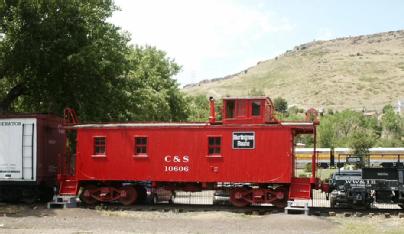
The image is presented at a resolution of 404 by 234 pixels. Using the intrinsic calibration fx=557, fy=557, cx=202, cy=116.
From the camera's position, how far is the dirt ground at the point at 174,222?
1653cm

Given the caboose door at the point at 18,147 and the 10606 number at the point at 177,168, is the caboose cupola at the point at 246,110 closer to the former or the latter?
the 10606 number at the point at 177,168

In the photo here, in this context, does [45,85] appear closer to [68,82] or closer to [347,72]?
[68,82]

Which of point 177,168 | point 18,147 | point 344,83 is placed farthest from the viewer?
point 344,83

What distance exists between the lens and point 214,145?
22.2 meters

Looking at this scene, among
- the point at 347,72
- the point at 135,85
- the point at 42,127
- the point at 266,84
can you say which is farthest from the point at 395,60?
the point at 42,127

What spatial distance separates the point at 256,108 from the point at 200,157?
117 inches

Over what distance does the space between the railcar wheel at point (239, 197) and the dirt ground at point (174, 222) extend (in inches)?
53.7

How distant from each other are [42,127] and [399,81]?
153 metres

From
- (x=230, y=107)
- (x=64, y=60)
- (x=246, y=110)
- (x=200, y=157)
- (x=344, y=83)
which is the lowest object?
(x=200, y=157)

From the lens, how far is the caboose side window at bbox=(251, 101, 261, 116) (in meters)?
22.2

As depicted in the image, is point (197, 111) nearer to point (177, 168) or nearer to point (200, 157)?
point (177, 168)

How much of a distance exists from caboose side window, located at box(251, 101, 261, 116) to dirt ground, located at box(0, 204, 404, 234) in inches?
162

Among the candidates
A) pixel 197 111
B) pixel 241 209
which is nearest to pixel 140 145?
pixel 241 209

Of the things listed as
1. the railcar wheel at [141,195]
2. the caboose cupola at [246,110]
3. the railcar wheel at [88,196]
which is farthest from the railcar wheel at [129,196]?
the caboose cupola at [246,110]
